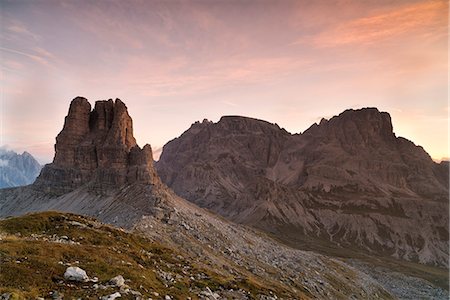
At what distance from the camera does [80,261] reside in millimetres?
34562

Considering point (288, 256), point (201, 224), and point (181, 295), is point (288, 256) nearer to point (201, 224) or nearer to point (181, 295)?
point (201, 224)

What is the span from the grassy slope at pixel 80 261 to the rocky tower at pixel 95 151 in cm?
9575

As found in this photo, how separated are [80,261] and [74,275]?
6016mm

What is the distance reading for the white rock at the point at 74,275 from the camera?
1131 inches

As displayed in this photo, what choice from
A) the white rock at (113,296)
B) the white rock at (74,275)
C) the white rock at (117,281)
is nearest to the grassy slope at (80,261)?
the white rock at (74,275)

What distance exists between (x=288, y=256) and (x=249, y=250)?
766 inches

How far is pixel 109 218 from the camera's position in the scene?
4080 inches

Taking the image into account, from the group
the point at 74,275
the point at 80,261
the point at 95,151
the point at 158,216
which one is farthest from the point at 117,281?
the point at 95,151

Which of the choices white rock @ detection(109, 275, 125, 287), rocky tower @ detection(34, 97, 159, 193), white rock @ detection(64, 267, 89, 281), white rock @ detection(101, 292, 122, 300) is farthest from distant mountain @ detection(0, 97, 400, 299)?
white rock @ detection(101, 292, 122, 300)

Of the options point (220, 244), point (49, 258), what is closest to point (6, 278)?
point (49, 258)

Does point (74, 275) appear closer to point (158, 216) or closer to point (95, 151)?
point (158, 216)

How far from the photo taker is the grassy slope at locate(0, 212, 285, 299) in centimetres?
2689

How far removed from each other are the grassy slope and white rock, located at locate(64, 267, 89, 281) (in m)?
0.56

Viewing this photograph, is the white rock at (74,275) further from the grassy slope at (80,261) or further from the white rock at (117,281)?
the white rock at (117,281)
